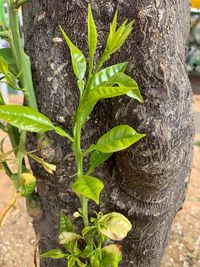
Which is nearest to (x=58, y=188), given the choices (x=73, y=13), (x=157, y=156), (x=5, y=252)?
(x=157, y=156)

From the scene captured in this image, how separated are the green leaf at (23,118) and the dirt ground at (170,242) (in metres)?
0.85

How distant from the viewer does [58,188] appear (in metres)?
0.72

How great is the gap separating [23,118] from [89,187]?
12cm

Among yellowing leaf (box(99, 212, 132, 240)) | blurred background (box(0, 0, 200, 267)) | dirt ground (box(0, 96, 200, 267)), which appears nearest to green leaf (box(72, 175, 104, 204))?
yellowing leaf (box(99, 212, 132, 240))

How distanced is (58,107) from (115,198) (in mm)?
203

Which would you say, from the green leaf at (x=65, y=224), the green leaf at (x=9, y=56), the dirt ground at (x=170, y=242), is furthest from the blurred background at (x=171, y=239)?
the green leaf at (x=9, y=56)

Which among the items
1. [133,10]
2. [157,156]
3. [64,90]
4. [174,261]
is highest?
[133,10]

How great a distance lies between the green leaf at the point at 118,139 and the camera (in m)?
0.54

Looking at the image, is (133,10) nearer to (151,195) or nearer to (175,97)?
(175,97)

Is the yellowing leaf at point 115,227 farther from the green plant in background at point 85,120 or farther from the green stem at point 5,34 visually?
the green stem at point 5,34

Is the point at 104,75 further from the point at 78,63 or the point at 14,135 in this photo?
the point at 14,135

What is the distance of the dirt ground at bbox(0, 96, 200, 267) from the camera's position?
4.40 ft

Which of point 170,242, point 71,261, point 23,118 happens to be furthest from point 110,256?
point 170,242

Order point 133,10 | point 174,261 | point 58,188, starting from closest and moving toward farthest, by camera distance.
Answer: point 133,10, point 58,188, point 174,261
